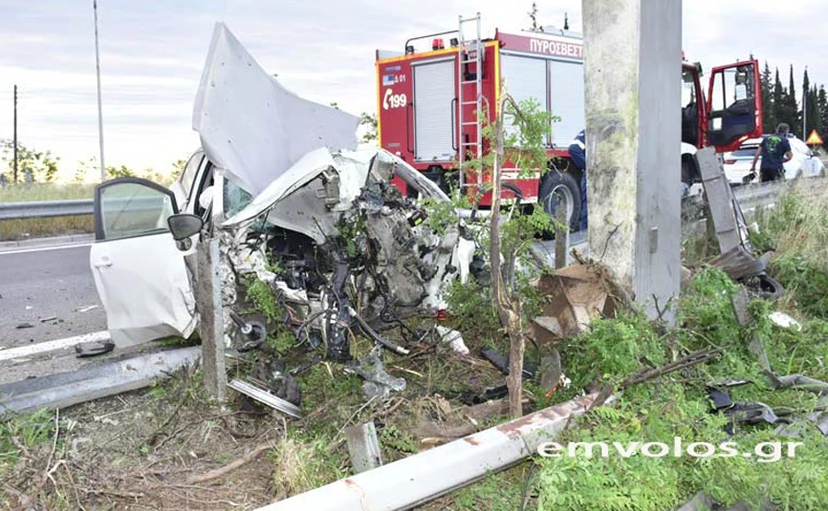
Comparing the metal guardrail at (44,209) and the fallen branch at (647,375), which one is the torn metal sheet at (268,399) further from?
the metal guardrail at (44,209)

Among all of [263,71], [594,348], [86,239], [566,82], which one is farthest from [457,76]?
[594,348]

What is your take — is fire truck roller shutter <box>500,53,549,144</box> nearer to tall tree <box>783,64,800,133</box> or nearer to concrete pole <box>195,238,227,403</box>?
concrete pole <box>195,238,227,403</box>

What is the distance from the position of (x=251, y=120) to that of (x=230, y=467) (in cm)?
269

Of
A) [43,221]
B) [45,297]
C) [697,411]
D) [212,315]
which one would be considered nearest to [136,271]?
[212,315]

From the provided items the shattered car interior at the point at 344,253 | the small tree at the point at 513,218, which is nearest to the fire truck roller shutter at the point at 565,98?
the shattered car interior at the point at 344,253

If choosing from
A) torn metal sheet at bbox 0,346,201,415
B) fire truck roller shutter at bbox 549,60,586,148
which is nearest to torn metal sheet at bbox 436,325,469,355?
torn metal sheet at bbox 0,346,201,415

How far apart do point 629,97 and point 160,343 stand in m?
3.92

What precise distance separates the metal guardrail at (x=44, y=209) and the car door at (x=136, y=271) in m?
6.97

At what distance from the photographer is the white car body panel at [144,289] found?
192 inches

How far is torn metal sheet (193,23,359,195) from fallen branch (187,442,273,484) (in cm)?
201

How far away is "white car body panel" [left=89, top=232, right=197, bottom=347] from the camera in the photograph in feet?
16.0

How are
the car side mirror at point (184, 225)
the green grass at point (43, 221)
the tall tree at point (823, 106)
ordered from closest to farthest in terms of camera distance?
the car side mirror at point (184, 225), the green grass at point (43, 221), the tall tree at point (823, 106)

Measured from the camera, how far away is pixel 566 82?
12070 mm

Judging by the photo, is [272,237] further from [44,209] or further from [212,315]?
[44,209]
